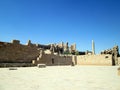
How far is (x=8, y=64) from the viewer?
96.5ft

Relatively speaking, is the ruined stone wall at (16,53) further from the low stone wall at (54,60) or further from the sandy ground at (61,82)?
the sandy ground at (61,82)

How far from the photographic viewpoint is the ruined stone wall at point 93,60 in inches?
1566

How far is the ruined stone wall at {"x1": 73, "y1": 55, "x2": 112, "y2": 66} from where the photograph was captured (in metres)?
39.8

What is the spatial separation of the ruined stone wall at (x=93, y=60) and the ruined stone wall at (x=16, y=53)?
1482 centimetres

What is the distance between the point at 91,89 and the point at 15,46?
29157 mm

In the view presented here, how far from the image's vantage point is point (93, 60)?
4262 cm

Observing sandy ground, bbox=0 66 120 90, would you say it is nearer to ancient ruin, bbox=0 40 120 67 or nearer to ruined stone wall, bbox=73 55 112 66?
ancient ruin, bbox=0 40 120 67

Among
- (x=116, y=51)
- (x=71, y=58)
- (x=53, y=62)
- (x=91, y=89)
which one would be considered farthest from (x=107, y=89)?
(x=116, y=51)

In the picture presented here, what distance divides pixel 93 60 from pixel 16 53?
69.4ft

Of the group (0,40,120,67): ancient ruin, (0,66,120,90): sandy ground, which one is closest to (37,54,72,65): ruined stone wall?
(0,40,120,67): ancient ruin

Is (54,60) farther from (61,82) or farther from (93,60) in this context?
(61,82)

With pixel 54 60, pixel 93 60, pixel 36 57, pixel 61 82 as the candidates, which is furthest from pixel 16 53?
pixel 61 82

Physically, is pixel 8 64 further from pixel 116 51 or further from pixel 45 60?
pixel 116 51

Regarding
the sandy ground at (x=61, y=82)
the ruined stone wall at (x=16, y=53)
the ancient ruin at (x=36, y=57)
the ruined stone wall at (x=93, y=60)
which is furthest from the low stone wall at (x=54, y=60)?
Answer: the sandy ground at (x=61, y=82)
